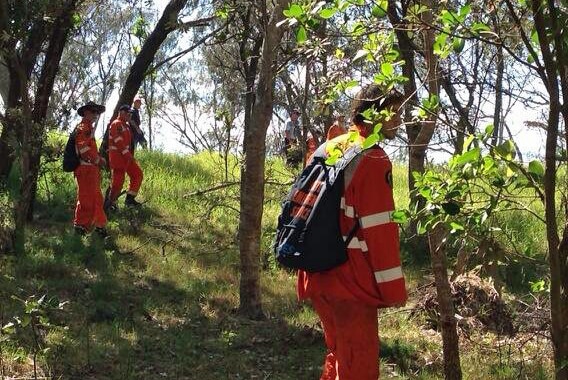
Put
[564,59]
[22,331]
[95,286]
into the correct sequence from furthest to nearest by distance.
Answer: [95,286] → [22,331] → [564,59]

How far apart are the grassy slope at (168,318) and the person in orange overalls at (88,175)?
318mm

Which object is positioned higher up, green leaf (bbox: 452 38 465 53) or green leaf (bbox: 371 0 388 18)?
green leaf (bbox: 371 0 388 18)

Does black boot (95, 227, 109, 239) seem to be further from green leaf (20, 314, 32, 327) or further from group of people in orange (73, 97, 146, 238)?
green leaf (20, 314, 32, 327)

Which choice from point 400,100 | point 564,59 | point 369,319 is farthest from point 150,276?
point 564,59

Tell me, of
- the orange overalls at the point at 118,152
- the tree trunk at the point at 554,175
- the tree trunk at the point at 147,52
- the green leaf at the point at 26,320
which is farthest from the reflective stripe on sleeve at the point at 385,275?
the tree trunk at the point at 147,52

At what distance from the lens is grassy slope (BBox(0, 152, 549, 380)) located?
5.99m

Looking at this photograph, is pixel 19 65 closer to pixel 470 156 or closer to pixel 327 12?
pixel 327 12

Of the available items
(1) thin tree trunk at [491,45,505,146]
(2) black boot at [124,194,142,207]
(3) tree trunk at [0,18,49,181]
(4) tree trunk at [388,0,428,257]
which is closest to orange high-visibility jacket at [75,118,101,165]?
(3) tree trunk at [0,18,49,181]

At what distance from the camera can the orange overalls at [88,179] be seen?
992 cm

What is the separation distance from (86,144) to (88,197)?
2.29 feet

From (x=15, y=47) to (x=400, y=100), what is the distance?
6.09 meters

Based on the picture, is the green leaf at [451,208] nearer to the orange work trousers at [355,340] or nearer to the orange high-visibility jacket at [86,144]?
the orange work trousers at [355,340]

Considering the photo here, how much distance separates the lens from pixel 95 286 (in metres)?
7.96

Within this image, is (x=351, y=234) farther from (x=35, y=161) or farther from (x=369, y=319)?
(x=35, y=161)
